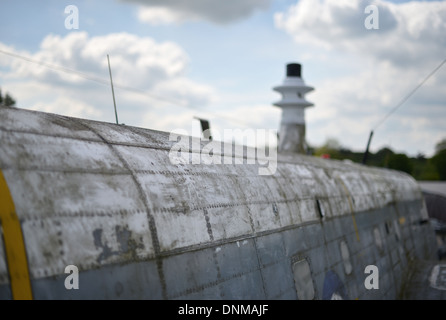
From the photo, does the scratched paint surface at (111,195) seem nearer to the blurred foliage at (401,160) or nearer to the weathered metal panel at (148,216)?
the weathered metal panel at (148,216)

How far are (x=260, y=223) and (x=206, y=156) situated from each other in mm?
1322

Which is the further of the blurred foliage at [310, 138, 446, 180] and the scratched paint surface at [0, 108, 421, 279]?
the blurred foliage at [310, 138, 446, 180]

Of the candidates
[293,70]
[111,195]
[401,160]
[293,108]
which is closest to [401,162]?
[401,160]

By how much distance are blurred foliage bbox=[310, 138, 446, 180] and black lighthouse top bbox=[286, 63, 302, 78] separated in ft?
83.9

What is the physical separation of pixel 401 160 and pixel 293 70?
59.2 meters

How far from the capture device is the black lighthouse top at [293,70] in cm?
1758

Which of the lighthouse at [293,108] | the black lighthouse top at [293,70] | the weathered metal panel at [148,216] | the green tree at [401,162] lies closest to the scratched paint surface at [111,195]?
the weathered metal panel at [148,216]

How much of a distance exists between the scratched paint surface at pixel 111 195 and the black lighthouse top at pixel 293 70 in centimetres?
1151

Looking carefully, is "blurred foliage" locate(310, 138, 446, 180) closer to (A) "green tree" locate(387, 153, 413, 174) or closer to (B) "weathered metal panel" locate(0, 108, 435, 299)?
(A) "green tree" locate(387, 153, 413, 174)

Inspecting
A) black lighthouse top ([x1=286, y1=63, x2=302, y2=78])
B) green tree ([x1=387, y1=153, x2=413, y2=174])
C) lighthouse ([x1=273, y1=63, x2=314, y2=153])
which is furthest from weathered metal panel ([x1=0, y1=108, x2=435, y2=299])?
green tree ([x1=387, y1=153, x2=413, y2=174])

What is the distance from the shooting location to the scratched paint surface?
353 cm

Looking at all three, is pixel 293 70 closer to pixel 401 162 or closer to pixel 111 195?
pixel 111 195

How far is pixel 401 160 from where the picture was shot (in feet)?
230

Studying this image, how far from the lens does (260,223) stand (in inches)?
248
